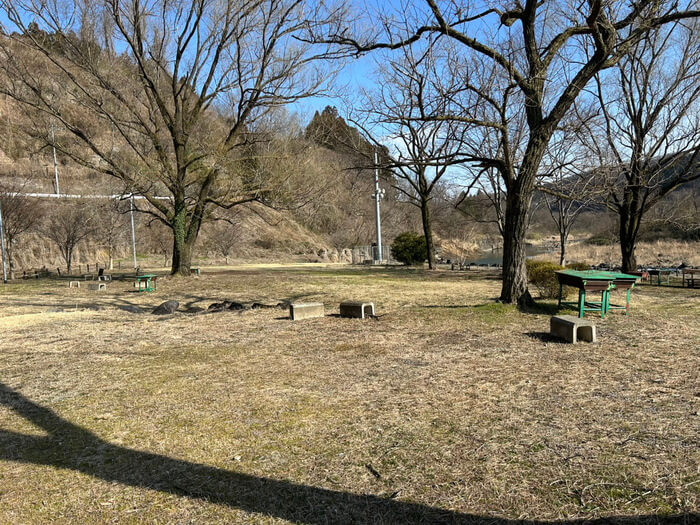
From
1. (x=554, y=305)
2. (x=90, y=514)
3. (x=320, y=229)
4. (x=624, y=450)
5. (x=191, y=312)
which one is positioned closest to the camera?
(x=90, y=514)

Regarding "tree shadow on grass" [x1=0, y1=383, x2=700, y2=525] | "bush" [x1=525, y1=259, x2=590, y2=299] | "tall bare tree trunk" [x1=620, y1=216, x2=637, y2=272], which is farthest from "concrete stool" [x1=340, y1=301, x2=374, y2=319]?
"tall bare tree trunk" [x1=620, y1=216, x2=637, y2=272]

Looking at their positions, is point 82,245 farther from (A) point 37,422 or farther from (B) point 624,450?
(B) point 624,450

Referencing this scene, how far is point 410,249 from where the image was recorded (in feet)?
97.2

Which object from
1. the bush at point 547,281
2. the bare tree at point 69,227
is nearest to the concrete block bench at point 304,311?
the bush at point 547,281

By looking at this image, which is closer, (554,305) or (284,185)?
(554,305)

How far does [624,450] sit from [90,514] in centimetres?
334

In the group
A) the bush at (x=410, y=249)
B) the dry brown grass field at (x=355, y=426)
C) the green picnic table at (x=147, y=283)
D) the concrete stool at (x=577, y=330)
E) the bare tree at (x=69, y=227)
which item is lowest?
the dry brown grass field at (x=355, y=426)

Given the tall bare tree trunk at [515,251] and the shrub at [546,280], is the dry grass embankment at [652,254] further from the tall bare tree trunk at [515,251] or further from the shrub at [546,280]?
the tall bare tree trunk at [515,251]

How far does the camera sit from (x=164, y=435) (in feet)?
12.3

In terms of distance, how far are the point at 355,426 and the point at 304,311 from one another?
567 centimetres

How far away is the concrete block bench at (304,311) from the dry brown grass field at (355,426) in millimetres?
1252

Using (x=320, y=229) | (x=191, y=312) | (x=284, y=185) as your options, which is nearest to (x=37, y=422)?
(x=191, y=312)

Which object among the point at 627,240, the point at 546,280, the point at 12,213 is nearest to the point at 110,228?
the point at 12,213

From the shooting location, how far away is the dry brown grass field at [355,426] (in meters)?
2.69
